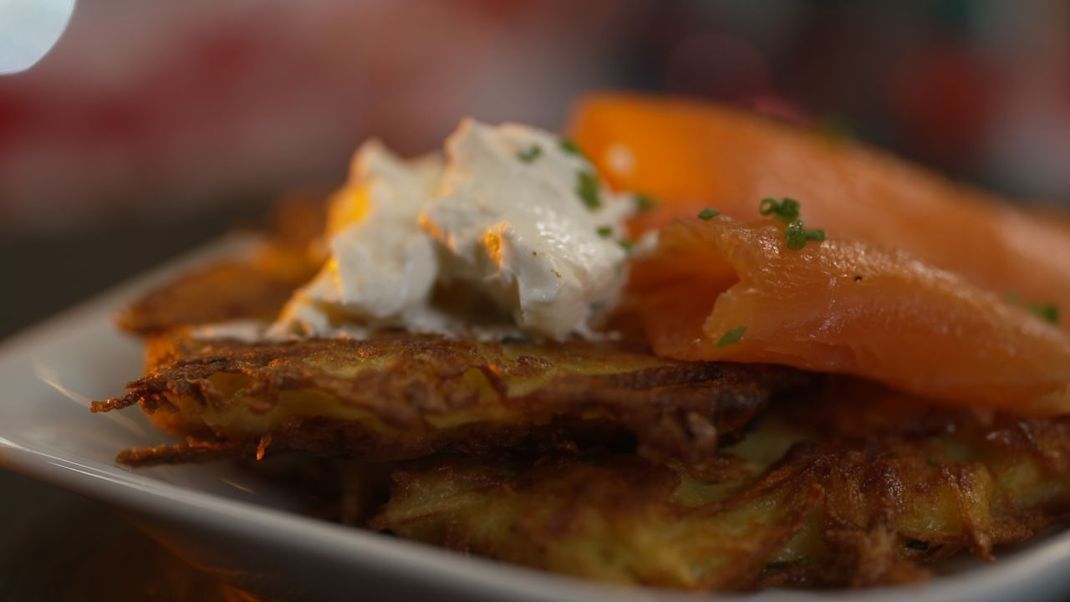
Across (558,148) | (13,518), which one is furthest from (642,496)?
(13,518)

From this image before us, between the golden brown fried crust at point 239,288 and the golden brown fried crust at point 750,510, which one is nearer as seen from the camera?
the golden brown fried crust at point 750,510

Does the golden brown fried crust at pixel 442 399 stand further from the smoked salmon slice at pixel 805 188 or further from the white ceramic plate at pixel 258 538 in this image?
the smoked salmon slice at pixel 805 188

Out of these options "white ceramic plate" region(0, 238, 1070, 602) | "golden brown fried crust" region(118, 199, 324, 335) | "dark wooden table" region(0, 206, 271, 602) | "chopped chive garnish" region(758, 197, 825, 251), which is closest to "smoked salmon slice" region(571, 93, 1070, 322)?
"chopped chive garnish" region(758, 197, 825, 251)

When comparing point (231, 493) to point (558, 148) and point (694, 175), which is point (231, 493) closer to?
point (558, 148)

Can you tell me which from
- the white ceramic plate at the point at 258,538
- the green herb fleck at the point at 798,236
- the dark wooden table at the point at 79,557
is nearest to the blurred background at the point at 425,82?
the dark wooden table at the point at 79,557

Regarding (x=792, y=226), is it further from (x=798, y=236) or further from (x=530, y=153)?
(x=530, y=153)

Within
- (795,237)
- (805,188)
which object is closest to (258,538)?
(795,237)
